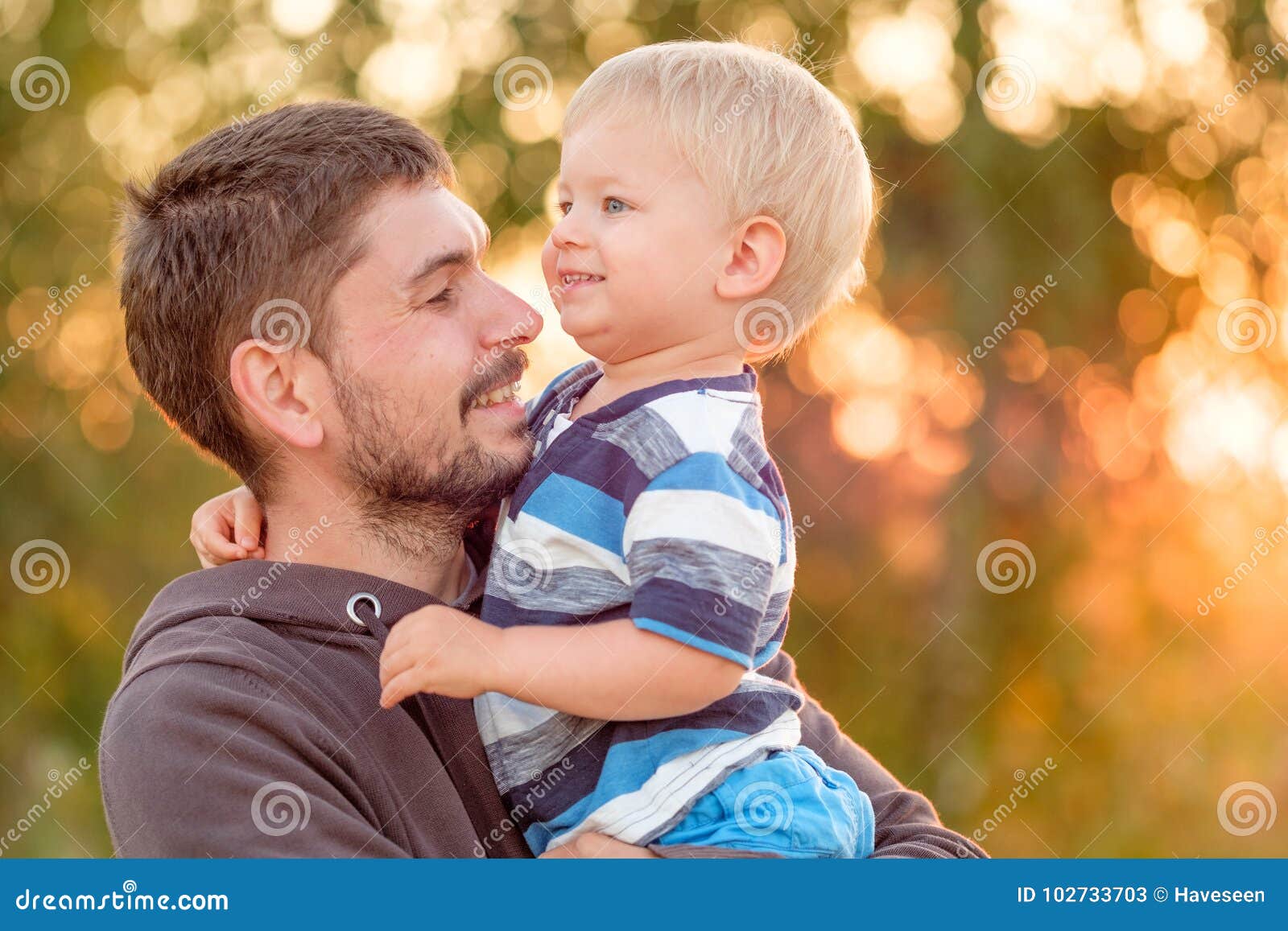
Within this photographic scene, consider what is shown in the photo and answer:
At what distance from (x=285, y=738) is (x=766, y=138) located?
3.49 ft

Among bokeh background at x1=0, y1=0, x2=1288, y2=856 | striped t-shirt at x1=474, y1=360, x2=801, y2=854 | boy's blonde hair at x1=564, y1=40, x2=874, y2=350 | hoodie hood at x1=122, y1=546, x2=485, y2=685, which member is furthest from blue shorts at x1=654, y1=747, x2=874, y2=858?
bokeh background at x1=0, y1=0, x2=1288, y2=856

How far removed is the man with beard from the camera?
71.2 inches

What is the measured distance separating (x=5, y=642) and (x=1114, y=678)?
187 inches

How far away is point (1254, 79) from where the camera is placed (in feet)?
18.2

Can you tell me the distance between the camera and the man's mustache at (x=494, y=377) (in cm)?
206

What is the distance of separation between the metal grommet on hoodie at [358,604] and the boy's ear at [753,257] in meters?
0.69

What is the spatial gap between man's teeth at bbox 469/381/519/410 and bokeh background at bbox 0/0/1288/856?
3048 mm

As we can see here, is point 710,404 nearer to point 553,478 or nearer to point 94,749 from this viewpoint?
point 553,478

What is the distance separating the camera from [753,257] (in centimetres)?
189

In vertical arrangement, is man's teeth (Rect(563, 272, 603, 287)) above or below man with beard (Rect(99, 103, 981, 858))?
above

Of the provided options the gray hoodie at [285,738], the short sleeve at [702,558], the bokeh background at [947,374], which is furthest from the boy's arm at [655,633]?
the bokeh background at [947,374]

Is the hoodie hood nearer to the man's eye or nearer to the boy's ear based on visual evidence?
the man's eye

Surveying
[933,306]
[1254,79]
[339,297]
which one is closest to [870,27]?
[933,306]

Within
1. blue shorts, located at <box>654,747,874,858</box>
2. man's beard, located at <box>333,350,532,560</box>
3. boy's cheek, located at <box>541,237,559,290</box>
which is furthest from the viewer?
man's beard, located at <box>333,350,532,560</box>
